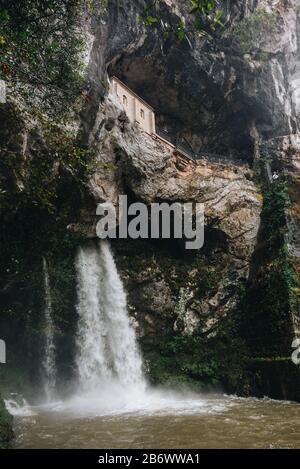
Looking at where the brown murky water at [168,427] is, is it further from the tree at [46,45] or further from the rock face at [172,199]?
the tree at [46,45]

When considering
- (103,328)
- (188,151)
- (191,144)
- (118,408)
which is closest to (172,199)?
(103,328)

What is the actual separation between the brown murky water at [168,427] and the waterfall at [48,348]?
8.78 feet

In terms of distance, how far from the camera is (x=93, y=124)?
48.9 ft

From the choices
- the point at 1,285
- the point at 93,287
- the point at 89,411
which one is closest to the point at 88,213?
the point at 93,287

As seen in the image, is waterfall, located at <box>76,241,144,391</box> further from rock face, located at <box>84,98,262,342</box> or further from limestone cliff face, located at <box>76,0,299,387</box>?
rock face, located at <box>84,98,262,342</box>

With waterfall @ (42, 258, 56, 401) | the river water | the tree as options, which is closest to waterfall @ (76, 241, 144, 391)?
the river water

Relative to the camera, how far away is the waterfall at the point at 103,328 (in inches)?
592

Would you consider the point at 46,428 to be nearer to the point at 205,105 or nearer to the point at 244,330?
the point at 244,330

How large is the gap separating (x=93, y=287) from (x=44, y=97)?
8162 millimetres

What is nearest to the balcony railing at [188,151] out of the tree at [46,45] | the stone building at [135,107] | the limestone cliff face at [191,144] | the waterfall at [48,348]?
the limestone cliff face at [191,144]

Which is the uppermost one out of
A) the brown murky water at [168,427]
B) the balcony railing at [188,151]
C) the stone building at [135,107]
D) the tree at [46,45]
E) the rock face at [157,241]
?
the stone building at [135,107]

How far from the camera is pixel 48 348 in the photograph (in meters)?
15.8

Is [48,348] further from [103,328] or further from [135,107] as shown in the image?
[135,107]

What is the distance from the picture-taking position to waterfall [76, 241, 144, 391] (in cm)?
1505
